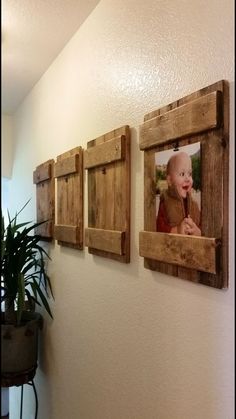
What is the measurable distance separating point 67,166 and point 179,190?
1.08 meters

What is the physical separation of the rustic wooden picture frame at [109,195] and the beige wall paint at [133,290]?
46mm

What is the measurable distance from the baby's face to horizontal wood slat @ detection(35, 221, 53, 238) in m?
1.43

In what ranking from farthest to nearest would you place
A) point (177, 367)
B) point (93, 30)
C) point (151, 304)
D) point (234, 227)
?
1. point (93, 30)
2. point (151, 304)
3. point (177, 367)
4. point (234, 227)

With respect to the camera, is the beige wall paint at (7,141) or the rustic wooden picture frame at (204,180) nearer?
the rustic wooden picture frame at (204,180)

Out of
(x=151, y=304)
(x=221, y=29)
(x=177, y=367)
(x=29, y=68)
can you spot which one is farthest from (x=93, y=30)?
(x=177, y=367)

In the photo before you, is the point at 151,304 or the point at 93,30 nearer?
the point at 151,304

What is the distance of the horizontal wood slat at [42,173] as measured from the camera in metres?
2.52

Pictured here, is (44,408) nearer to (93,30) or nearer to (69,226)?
(69,226)

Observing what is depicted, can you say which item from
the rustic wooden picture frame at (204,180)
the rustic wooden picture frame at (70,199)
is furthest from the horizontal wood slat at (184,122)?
the rustic wooden picture frame at (70,199)

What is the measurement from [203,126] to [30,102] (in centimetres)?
230

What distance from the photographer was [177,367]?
1176 millimetres

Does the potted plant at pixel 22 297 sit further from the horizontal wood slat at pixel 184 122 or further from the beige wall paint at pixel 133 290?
the horizontal wood slat at pixel 184 122

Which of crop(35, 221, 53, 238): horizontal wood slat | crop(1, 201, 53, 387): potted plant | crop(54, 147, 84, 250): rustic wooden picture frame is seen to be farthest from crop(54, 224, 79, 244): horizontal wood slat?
crop(1, 201, 53, 387): potted plant

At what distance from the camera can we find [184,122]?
1.10m
